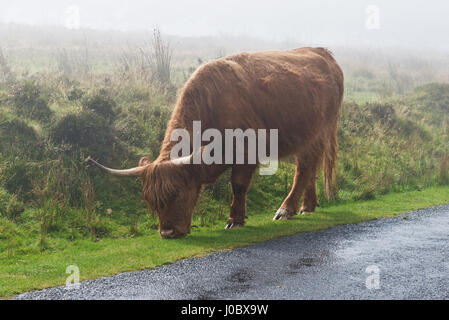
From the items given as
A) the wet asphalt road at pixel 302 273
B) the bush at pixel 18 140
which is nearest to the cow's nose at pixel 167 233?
the wet asphalt road at pixel 302 273

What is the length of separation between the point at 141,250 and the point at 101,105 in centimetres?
469

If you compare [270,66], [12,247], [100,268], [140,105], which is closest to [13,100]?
[140,105]

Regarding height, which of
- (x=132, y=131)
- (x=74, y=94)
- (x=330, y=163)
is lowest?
(x=330, y=163)

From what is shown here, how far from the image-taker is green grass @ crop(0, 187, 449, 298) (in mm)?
5723

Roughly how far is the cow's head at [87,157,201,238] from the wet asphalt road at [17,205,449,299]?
0.68m

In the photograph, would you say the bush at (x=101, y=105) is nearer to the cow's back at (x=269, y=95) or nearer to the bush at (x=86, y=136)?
the bush at (x=86, y=136)

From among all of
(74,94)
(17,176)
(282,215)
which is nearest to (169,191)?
(282,215)

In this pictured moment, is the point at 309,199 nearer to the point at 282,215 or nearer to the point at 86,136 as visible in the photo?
the point at 282,215

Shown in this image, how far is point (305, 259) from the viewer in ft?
20.0

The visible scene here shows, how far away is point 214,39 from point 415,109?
24.5 metres

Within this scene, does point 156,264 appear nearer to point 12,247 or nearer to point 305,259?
point 305,259

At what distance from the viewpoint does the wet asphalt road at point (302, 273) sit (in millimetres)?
4938

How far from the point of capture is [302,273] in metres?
5.54

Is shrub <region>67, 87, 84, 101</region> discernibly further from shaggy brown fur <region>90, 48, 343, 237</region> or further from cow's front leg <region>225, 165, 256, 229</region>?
cow's front leg <region>225, 165, 256, 229</region>
